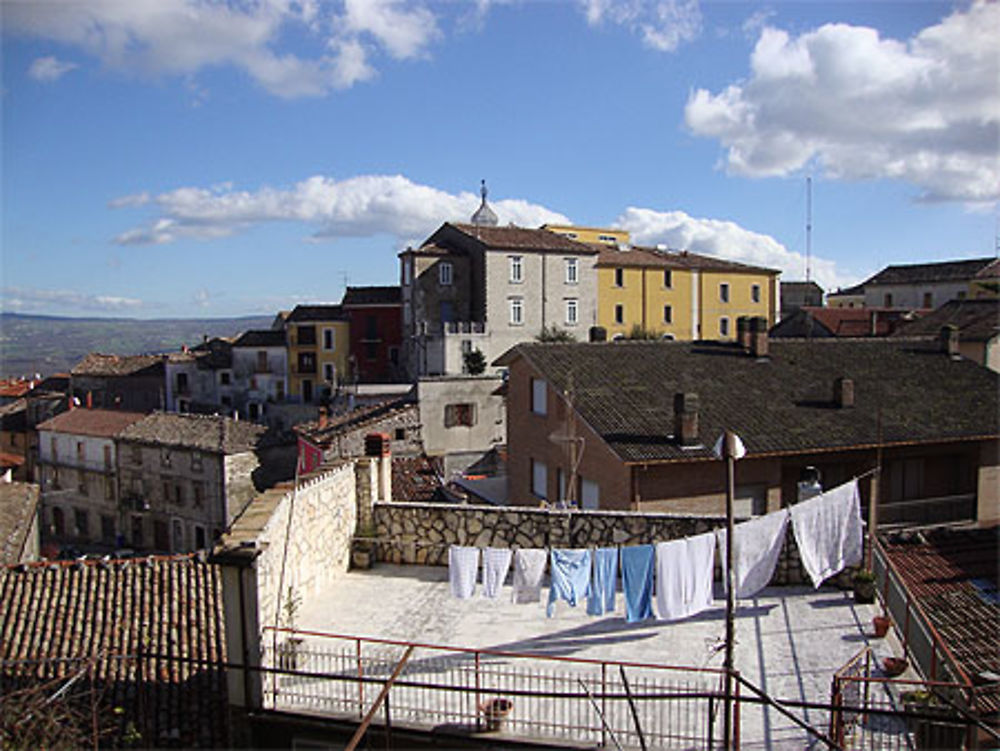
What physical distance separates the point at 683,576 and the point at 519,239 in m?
48.2

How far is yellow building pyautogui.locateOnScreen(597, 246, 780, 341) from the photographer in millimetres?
59656

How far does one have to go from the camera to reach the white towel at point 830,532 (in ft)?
35.8

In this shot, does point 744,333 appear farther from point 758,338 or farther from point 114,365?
point 114,365

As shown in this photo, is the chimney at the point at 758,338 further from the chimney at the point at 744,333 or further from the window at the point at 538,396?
the window at the point at 538,396

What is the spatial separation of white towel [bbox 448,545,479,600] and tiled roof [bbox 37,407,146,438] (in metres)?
41.4

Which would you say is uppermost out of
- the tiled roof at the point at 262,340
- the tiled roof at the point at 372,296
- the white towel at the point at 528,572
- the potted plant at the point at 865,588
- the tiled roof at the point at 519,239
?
the tiled roof at the point at 519,239

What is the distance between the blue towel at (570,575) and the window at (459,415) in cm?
2763

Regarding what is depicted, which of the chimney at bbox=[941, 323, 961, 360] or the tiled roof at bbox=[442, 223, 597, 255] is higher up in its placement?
the tiled roof at bbox=[442, 223, 597, 255]

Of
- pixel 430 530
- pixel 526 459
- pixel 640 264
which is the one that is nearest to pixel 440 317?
pixel 640 264

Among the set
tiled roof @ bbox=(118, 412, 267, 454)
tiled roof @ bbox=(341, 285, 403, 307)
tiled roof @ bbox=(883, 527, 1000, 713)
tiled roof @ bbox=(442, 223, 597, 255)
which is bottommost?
tiled roof @ bbox=(118, 412, 267, 454)

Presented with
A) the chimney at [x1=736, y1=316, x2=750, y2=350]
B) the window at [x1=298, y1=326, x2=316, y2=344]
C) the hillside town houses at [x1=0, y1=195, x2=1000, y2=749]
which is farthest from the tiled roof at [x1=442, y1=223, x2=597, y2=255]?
the chimney at [x1=736, y1=316, x2=750, y2=350]

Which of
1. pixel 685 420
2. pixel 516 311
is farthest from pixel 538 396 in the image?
pixel 516 311

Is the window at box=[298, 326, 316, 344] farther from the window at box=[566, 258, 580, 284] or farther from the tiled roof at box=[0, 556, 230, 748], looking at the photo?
the tiled roof at box=[0, 556, 230, 748]

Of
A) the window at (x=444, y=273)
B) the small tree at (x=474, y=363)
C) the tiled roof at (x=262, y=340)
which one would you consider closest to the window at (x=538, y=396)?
the small tree at (x=474, y=363)
